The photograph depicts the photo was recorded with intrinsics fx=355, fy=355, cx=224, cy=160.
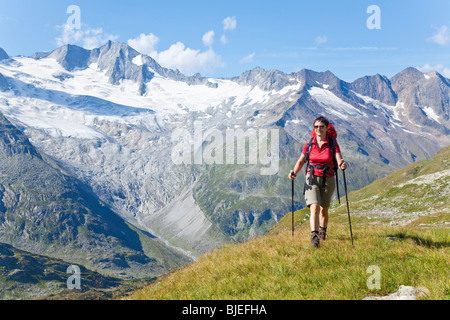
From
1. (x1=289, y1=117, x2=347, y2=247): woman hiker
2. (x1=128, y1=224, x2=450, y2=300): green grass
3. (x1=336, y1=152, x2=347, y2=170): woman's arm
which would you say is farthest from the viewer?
(x1=289, y1=117, x2=347, y2=247): woman hiker

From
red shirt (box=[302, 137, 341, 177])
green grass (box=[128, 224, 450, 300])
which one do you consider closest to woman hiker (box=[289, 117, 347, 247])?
red shirt (box=[302, 137, 341, 177])

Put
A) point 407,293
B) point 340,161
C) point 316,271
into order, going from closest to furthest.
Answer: point 407,293 < point 316,271 < point 340,161

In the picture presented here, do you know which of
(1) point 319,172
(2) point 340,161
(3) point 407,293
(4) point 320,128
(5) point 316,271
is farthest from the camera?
(4) point 320,128

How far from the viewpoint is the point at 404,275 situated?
804 cm

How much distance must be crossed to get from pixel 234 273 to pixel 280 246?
8.82 ft

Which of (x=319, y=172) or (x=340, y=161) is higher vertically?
(x=340, y=161)

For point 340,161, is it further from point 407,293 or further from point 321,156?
point 407,293

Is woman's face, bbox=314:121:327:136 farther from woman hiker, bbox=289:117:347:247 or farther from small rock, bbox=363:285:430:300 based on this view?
small rock, bbox=363:285:430:300

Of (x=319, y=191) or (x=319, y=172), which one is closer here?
(x=319, y=172)

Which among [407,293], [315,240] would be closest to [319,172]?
[315,240]

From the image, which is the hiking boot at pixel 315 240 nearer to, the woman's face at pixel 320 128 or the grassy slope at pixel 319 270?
the grassy slope at pixel 319 270
